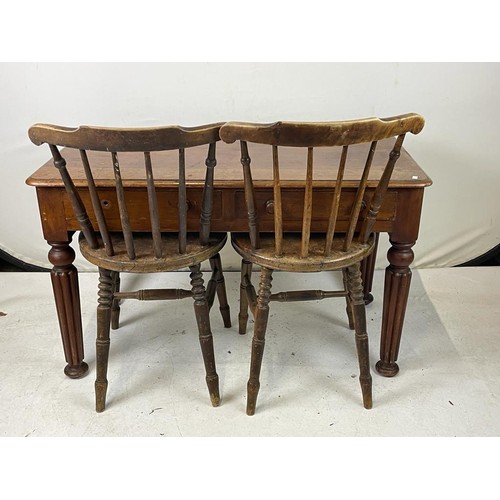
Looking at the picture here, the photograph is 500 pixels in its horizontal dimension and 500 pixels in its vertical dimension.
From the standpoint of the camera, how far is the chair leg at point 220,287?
2260 millimetres

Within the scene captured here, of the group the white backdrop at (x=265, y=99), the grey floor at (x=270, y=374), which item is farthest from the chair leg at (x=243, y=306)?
the white backdrop at (x=265, y=99)

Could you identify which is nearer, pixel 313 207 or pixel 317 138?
pixel 317 138

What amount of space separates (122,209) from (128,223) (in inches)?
2.1

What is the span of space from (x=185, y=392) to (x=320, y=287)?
1028 mm

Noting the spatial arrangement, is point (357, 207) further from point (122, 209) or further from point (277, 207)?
point (122, 209)

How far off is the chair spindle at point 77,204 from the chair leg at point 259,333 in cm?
56

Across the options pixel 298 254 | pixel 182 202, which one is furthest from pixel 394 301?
pixel 182 202

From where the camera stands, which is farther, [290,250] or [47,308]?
[47,308]

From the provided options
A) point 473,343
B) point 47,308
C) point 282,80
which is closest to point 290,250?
point 473,343

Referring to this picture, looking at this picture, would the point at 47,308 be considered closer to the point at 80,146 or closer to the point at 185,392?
the point at 185,392

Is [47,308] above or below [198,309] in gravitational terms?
below

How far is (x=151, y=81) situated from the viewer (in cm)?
267

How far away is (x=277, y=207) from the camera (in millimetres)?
1641

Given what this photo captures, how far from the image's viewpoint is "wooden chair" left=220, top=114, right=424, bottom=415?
4.89ft
